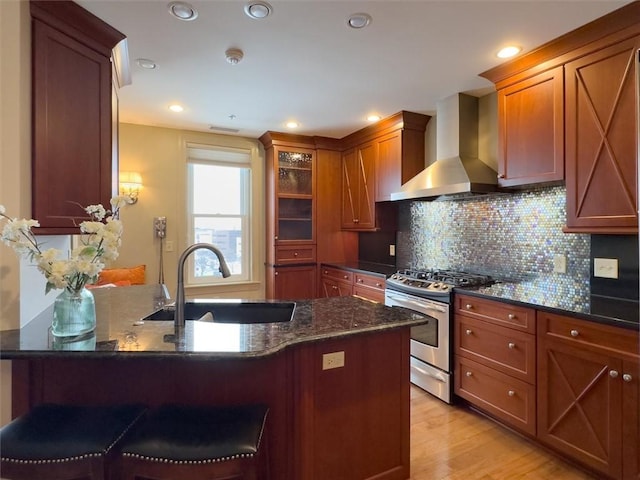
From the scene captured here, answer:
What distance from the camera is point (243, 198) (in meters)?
4.62

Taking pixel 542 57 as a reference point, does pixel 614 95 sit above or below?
below

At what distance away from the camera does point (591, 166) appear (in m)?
2.10

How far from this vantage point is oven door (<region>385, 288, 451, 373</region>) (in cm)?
268

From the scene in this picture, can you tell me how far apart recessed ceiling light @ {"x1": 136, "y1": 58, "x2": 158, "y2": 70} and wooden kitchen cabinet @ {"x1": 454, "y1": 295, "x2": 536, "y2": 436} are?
9.16 ft

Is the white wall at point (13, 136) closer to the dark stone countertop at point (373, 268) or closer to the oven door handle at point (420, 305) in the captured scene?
the oven door handle at point (420, 305)

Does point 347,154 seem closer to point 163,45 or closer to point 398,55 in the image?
point 398,55

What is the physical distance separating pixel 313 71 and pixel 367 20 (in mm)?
716

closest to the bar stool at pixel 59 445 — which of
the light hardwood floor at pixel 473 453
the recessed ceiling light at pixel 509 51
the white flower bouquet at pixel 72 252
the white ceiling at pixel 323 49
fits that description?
the white flower bouquet at pixel 72 252

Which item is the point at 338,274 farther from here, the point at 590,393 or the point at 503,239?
the point at 590,393

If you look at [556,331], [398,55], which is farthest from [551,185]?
[398,55]

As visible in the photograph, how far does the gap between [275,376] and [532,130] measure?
7.70ft

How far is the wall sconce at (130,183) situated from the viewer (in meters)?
3.88

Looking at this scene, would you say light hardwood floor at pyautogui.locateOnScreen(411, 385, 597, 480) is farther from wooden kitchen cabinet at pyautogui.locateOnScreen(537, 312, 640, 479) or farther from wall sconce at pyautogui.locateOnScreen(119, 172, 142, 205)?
wall sconce at pyautogui.locateOnScreen(119, 172, 142, 205)

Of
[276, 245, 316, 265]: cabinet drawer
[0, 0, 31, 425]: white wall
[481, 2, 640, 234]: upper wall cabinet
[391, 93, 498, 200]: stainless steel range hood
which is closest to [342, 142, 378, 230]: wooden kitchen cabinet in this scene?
[276, 245, 316, 265]: cabinet drawer
